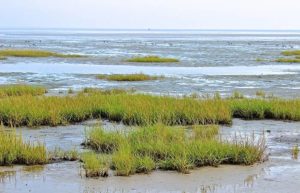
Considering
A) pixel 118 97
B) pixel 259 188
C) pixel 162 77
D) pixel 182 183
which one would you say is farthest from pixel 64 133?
pixel 162 77

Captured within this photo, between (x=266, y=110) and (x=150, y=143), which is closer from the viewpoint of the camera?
(x=150, y=143)

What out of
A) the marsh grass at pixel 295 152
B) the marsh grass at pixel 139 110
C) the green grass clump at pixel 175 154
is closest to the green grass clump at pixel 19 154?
→ the green grass clump at pixel 175 154

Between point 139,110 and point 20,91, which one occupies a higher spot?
point 139,110

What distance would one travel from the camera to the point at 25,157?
10.4 m

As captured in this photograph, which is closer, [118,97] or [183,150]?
[183,150]

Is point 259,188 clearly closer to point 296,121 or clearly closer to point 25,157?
point 25,157

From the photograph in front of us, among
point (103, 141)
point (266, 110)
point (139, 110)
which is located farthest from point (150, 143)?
point (266, 110)

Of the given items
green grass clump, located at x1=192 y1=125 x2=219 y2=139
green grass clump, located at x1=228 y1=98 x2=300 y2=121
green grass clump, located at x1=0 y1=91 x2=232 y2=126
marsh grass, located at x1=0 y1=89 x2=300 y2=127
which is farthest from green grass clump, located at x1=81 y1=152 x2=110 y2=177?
green grass clump, located at x1=228 y1=98 x2=300 y2=121

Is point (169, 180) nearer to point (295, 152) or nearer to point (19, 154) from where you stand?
point (19, 154)

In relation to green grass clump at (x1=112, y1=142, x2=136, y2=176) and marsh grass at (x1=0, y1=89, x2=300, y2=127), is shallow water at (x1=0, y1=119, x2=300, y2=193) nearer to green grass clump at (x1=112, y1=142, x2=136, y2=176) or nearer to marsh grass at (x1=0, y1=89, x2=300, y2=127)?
green grass clump at (x1=112, y1=142, x2=136, y2=176)

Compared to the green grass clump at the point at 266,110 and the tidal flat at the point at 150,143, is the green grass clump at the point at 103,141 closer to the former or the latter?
the tidal flat at the point at 150,143

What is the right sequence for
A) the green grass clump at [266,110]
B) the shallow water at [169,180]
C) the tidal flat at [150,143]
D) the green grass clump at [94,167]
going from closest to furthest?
1. the shallow water at [169,180]
2. the tidal flat at [150,143]
3. the green grass clump at [94,167]
4. the green grass clump at [266,110]

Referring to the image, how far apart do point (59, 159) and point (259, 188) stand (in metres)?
3.94

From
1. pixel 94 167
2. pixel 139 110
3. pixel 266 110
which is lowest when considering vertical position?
pixel 266 110
